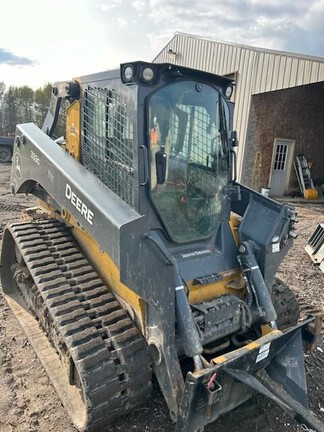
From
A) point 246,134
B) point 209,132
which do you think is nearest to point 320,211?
point 246,134

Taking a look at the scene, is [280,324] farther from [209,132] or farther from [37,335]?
[37,335]

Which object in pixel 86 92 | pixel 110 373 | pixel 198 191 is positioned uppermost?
pixel 86 92

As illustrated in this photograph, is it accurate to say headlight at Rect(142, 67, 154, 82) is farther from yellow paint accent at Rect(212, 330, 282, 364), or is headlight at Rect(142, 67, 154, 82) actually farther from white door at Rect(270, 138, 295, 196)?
white door at Rect(270, 138, 295, 196)

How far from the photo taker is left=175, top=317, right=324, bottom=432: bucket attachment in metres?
2.29

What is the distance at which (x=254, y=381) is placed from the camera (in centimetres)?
246

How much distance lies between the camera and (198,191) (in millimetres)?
3082

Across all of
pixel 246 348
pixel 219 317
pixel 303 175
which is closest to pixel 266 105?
pixel 303 175

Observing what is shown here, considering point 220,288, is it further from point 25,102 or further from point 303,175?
point 25,102

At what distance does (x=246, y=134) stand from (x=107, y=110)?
1078 cm

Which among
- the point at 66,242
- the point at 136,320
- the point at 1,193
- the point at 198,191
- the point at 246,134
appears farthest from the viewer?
the point at 246,134

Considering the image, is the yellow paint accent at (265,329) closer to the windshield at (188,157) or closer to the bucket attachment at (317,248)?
the windshield at (188,157)

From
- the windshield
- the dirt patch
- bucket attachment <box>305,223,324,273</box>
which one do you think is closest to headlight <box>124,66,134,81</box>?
the windshield

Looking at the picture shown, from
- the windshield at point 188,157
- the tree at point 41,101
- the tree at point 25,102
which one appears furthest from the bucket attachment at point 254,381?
the tree at point 25,102

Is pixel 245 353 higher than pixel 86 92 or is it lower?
Answer: lower
